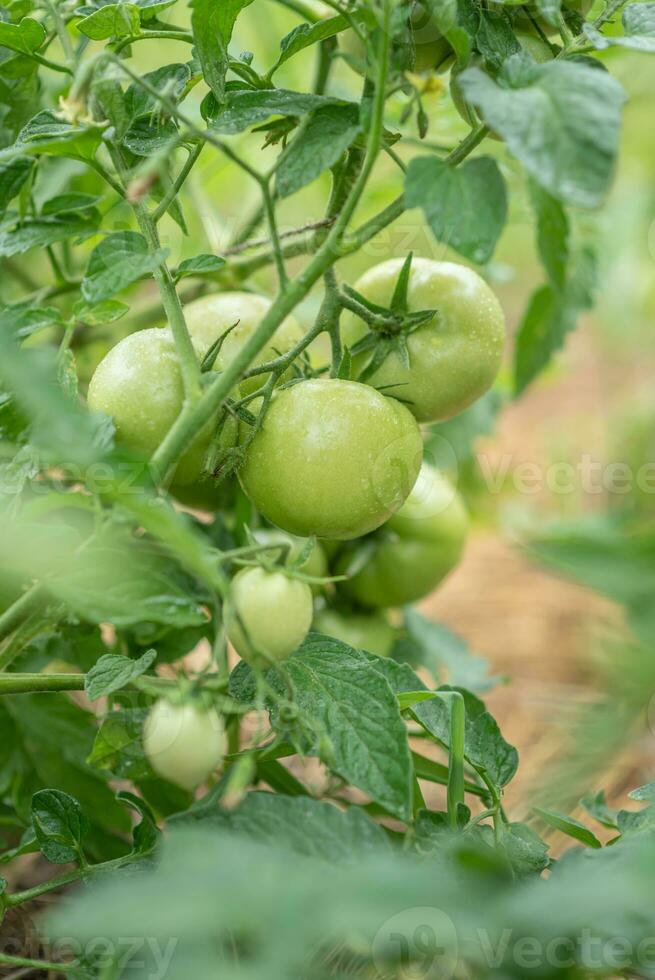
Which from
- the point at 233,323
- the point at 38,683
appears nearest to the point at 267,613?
the point at 38,683

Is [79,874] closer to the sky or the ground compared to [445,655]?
closer to the sky

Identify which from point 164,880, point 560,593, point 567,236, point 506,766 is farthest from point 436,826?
point 560,593

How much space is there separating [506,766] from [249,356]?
28 centimetres

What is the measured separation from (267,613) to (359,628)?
436 millimetres

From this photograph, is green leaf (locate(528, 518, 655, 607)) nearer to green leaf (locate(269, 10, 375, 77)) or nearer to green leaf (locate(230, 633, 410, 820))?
green leaf (locate(230, 633, 410, 820))

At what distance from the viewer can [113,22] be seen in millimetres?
517

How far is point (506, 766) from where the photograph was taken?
0.54m

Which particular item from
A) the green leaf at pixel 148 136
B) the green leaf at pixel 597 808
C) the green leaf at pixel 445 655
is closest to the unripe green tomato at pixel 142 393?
the green leaf at pixel 148 136

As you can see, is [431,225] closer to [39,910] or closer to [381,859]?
[381,859]

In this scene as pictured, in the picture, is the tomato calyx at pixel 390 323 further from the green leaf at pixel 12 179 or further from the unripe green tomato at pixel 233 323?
the green leaf at pixel 12 179

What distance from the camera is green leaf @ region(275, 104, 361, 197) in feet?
1.52

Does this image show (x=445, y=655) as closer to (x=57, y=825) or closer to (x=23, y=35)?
(x=57, y=825)

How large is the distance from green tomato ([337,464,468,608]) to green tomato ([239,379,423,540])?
29 cm

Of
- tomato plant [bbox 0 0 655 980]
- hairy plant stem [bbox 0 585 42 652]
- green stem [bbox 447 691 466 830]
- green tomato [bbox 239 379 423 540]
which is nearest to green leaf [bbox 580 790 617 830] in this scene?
tomato plant [bbox 0 0 655 980]
